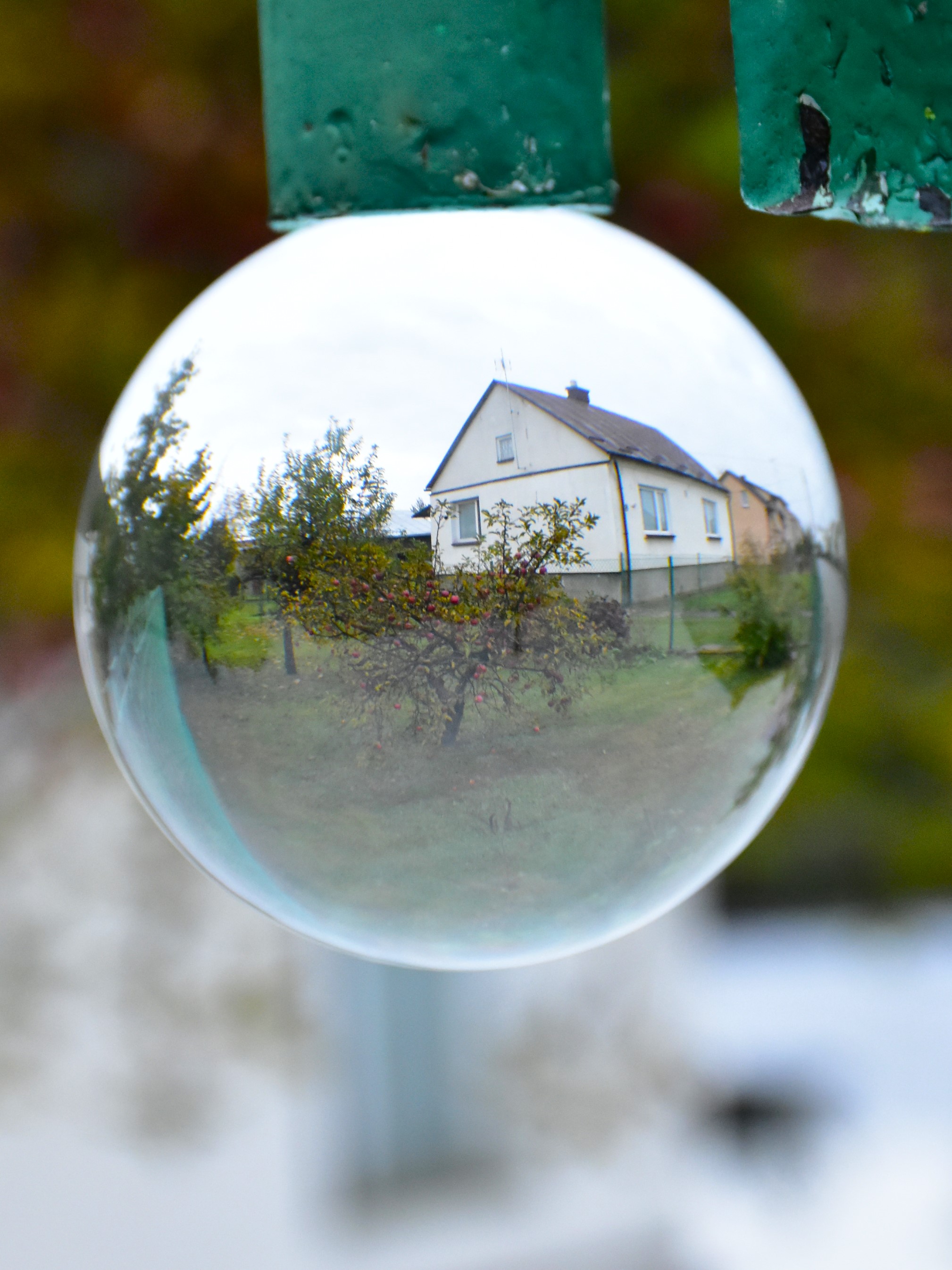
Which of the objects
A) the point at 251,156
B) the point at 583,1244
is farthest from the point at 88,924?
the point at 251,156

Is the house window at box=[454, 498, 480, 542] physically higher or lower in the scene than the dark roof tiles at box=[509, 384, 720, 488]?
lower

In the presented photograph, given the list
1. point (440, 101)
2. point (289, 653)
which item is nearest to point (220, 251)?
point (440, 101)

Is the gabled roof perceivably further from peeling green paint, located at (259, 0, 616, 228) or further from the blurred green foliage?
the blurred green foliage

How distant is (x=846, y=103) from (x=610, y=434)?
0.48 ft

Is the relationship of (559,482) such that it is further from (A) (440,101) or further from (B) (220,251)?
(B) (220,251)

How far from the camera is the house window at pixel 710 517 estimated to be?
44 centimetres

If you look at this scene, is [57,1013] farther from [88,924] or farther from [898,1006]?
[898,1006]

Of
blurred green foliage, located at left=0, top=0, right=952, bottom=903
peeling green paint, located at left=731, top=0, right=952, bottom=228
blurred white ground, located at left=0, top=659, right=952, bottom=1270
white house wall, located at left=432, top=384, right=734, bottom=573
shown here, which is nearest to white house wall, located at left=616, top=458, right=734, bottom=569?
white house wall, located at left=432, top=384, right=734, bottom=573

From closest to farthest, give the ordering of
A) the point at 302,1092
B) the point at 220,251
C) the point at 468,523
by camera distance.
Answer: the point at 468,523 → the point at 220,251 → the point at 302,1092

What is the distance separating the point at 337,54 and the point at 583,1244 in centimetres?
210

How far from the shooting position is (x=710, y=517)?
17.2 inches

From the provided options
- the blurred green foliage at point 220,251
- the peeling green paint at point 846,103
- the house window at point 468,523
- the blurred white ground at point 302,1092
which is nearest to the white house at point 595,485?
the house window at point 468,523

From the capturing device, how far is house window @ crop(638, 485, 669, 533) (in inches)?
16.8

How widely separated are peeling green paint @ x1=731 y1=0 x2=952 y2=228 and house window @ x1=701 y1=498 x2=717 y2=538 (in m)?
0.11
